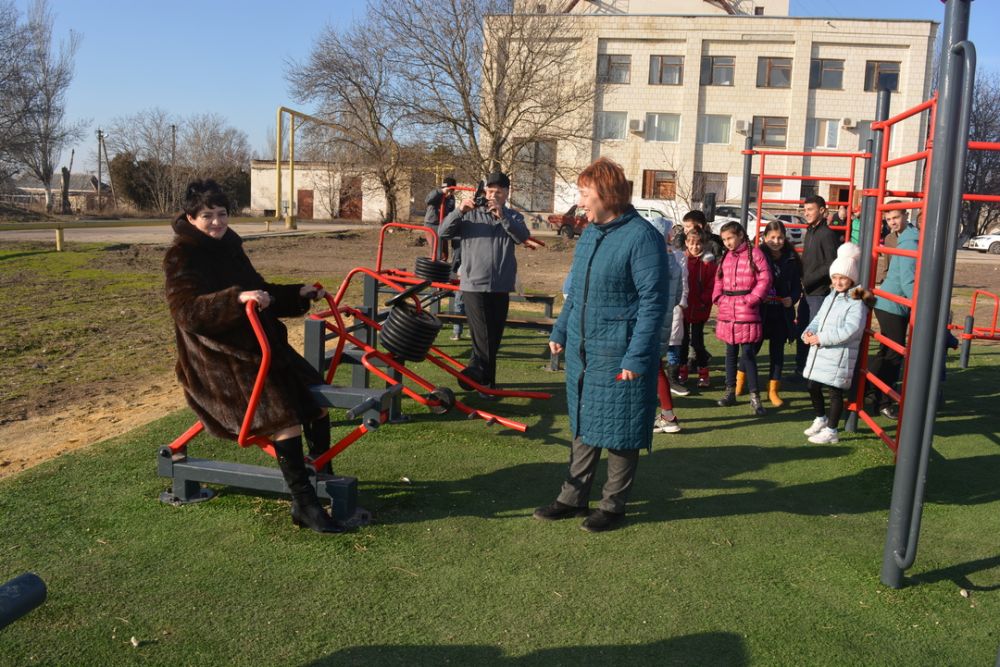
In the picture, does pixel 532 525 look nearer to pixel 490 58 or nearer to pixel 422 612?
pixel 422 612

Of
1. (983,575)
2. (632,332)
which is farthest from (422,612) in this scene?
(983,575)

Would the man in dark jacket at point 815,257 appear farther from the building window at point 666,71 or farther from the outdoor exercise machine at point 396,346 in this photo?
the building window at point 666,71

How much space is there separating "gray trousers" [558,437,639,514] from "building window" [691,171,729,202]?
3927cm

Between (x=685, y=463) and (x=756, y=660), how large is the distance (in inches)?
94.1

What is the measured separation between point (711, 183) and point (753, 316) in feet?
126

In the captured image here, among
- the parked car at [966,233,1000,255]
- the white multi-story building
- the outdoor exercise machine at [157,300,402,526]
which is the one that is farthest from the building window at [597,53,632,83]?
the outdoor exercise machine at [157,300,402,526]

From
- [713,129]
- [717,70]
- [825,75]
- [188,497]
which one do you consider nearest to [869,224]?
[188,497]

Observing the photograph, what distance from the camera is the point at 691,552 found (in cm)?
400

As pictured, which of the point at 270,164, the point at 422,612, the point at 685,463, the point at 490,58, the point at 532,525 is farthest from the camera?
the point at 270,164

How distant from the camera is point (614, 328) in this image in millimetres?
4023

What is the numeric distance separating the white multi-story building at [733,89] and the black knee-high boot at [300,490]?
3689 centimetres

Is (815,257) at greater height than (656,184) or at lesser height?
lesser

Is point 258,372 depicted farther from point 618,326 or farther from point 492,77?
point 492,77

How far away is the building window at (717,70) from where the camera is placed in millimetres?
42656
